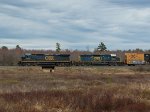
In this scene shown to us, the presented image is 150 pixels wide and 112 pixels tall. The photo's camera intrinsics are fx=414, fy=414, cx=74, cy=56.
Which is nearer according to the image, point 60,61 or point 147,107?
point 147,107

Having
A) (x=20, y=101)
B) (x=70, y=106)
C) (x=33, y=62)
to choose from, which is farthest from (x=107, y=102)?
(x=33, y=62)

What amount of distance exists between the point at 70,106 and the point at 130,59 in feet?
276

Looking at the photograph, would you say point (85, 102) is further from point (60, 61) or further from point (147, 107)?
point (60, 61)

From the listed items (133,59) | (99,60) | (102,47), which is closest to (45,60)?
(99,60)

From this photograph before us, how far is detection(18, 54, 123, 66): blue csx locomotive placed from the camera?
297 feet

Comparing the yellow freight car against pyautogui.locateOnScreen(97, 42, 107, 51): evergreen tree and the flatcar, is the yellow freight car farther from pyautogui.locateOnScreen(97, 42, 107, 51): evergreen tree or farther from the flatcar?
pyautogui.locateOnScreen(97, 42, 107, 51): evergreen tree

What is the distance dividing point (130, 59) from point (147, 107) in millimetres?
82877

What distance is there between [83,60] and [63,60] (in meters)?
5.48

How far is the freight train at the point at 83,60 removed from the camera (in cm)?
9081

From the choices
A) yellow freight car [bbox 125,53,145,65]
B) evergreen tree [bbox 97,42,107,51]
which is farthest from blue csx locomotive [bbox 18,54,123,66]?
evergreen tree [bbox 97,42,107,51]

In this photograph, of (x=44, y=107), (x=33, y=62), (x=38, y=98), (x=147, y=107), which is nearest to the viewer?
(x=44, y=107)

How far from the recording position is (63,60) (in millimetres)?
92875

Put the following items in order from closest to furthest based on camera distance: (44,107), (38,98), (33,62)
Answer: (44,107) < (38,98) < (33,62)

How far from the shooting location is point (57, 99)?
55.9 feet
